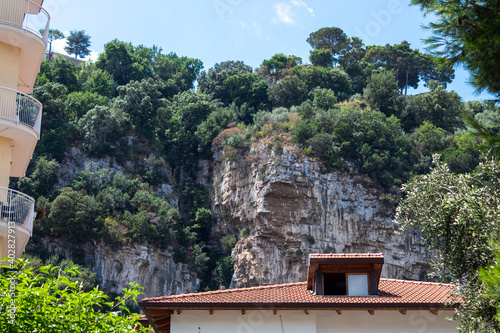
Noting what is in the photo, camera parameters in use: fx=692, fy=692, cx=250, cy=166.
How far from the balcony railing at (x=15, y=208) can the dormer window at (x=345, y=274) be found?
8.14 meters

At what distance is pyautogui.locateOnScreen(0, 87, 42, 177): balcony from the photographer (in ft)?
57.5

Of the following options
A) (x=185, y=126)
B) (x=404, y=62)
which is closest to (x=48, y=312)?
(x=185, y=126)

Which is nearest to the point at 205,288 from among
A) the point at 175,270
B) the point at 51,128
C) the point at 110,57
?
the point at 175,270

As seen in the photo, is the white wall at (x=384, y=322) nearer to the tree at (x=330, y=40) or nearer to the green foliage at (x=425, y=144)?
the green foliage at (x=425, y=144)

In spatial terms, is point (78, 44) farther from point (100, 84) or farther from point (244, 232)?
point (244, 232)

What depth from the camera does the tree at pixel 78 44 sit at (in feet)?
336

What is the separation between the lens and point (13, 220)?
17.3 metres

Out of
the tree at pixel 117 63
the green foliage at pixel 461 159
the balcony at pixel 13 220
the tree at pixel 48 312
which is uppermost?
the tree at pixel 117 63

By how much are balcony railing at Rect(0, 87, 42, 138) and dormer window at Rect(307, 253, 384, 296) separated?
28.9ft

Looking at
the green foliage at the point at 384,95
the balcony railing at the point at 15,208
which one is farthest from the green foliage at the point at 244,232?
the balcony railing at the point at 15,208

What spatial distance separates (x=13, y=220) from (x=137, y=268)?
38.9 metres

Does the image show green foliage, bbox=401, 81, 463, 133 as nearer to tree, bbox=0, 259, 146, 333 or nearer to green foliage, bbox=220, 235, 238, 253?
green foliage, bbox=220, 235, 238, 253

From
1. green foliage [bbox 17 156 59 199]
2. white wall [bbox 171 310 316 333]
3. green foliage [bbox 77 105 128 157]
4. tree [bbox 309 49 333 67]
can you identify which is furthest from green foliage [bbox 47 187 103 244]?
tree [bbox 309 49 333 67]

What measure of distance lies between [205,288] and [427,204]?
148 ft
